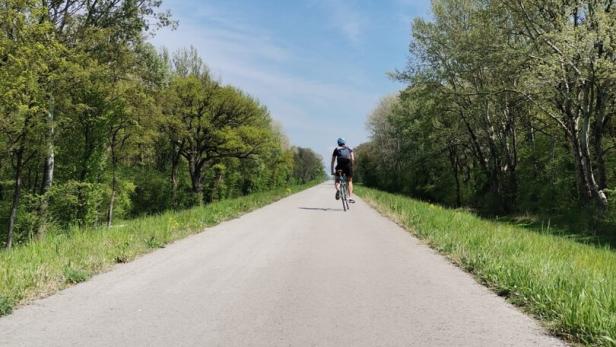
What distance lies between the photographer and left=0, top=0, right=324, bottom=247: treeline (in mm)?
16875

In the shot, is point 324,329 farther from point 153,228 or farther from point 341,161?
point 341,161

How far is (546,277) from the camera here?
17.8 ft

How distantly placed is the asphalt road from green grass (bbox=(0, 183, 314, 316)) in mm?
244

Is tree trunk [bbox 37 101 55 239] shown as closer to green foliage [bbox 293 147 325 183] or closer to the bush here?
the bush

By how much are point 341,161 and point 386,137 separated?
157 feet

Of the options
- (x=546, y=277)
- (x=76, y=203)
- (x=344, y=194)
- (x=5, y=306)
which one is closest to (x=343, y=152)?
(x=344, y=194)

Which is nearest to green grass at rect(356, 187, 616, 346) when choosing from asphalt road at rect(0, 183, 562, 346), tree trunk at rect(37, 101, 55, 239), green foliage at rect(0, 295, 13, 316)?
asphalt road at rect(0, 183, 562, 346)

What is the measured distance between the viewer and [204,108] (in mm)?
42281

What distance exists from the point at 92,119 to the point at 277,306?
72.8ft

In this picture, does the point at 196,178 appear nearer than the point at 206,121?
No

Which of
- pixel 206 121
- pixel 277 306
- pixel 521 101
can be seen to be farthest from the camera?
pixel 206 121

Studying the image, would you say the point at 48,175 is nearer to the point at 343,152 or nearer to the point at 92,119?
the point at 92,119

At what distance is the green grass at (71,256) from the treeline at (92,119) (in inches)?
343

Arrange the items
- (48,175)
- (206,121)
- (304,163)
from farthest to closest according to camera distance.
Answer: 1. (304,163)
2. (206,121)
3. (48,175)
